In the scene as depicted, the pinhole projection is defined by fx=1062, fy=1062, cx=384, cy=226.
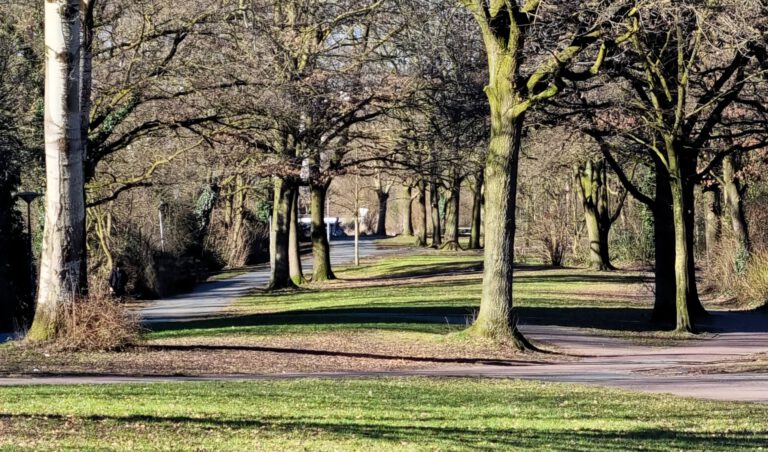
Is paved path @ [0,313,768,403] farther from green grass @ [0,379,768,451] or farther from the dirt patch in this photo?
green grass @ [0,379,768,451]

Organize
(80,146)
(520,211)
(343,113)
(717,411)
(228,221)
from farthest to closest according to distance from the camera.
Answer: (520,211) → (228,221) → (343,113) → (80,146) → (717,411)

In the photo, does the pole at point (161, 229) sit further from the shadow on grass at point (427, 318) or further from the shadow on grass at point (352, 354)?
the shadow on grass at point (352, 354)

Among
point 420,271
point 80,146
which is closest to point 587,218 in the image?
point 420,271

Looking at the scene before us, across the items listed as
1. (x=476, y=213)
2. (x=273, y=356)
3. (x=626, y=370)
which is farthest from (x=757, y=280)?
(x=476, y=213)

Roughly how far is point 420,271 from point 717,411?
38231 mm

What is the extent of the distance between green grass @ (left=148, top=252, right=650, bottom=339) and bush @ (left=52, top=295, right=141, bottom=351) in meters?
3.38

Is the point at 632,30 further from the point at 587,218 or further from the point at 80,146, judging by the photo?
the point at 587,218

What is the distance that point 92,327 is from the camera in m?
17.4

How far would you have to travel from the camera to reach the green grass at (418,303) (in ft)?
78.4

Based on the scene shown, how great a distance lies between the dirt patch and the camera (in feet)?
52.3

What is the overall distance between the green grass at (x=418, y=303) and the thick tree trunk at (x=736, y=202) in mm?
4373

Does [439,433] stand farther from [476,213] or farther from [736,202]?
[476,213]

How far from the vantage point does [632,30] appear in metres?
20.3

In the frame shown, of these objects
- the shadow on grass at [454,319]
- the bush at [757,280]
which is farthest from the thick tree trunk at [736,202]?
the shadow on grass at [454,319]
